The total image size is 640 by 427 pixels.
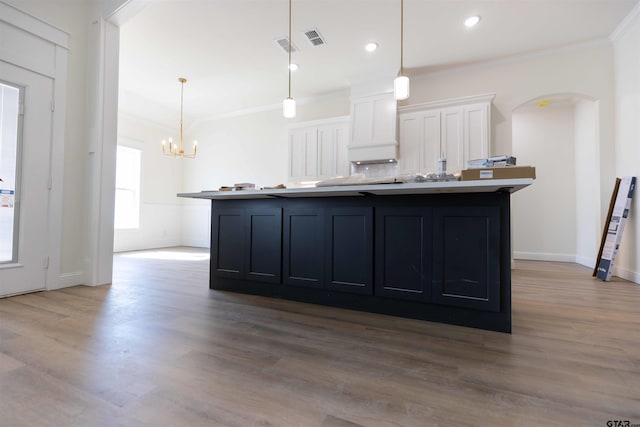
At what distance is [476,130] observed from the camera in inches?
172

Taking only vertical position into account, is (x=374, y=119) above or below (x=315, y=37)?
below

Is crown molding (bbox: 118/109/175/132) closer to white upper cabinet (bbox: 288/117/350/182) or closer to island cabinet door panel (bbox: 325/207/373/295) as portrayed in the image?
white upper cabinet (bbox: 288/117/350/182)

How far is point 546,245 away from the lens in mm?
5469

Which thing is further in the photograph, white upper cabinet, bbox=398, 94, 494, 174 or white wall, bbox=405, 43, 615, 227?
white upper cabinet, bbox=398, 94, 494, 174

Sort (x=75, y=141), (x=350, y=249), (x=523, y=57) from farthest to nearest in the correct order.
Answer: (x=523, y=57), (x=75, y=141), (x=350, y=249)

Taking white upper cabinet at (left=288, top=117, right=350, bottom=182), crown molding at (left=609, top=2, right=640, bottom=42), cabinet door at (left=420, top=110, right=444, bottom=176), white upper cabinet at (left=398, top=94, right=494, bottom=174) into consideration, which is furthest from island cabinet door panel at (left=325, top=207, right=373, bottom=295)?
crown molding at (left=609, top=2, right=640, bottom=42)

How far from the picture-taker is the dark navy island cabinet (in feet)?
6.23

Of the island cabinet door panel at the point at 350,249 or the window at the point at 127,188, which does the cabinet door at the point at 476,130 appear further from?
the window at the point at 127,188

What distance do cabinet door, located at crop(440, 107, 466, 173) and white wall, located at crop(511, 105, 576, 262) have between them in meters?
1.82

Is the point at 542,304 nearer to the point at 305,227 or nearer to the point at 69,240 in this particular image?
the point at 305,227

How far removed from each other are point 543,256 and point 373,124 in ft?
13.4

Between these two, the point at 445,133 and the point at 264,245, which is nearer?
the point at 264,245

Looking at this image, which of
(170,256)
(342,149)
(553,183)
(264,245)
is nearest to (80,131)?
(264,245)

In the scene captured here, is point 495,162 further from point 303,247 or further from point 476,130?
point 476,130
